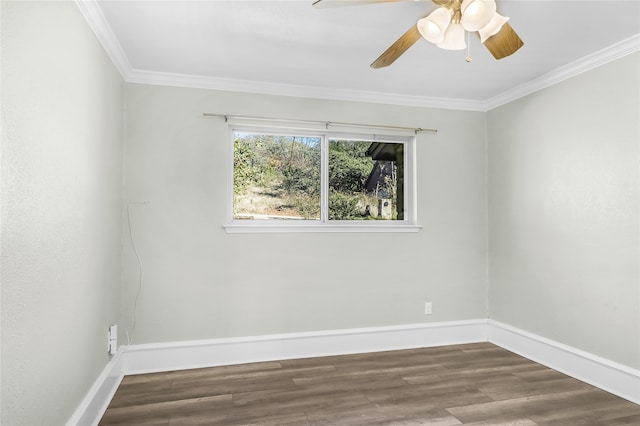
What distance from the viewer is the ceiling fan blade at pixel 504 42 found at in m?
1.93

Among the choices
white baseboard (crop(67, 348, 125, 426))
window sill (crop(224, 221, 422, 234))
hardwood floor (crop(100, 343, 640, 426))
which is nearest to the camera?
white baseboard (crop(67, 348, 125, 426))

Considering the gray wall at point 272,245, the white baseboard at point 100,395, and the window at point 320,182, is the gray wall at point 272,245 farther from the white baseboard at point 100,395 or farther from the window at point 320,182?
the white baseboard at point 100,395

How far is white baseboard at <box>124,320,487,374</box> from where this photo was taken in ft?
10.1

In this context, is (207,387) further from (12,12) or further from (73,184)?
(12,12)

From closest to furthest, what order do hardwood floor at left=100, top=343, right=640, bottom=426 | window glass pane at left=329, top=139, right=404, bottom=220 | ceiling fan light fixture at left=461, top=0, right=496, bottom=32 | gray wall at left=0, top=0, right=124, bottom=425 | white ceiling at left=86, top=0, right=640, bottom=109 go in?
gray wall at left=0, top=0, right=124, bottom=425 < ceiling fan light fixture at left=461, top=0, right=496, bottom=32 < white ceiling at left=86, top=0, right=640, bottom=109 < hardwood floor at left=100, top=343, right=640, bottom=426 < window glass pane at left=329, top=139, right=404, bottom=220

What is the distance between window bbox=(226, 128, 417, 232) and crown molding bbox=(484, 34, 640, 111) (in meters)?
1.01

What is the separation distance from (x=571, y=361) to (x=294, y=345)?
225cm

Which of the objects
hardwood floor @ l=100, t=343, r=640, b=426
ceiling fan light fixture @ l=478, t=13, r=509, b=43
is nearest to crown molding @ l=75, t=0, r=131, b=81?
ceiling fan light fixture @ l=478, t=13, r=509, b=43

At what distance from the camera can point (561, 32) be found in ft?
8.08

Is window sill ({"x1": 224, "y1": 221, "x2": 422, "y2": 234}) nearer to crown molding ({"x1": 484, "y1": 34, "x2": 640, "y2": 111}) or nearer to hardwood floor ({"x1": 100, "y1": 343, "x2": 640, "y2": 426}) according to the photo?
hardwood floor ({"x1": 100, "y1": 343, "x2": 640, "y2": 426})

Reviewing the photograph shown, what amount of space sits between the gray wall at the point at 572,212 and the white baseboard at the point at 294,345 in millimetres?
580

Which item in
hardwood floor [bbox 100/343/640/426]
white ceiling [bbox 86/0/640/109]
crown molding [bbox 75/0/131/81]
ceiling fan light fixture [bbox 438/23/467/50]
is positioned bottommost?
hardwood floor [bbox 100/343/640/426]

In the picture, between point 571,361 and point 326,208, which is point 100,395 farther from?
point 571,361

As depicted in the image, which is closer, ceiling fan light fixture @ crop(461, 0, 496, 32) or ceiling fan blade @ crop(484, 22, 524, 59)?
ceiling fan light fixture @ crop(461, 0, 496, 32)
